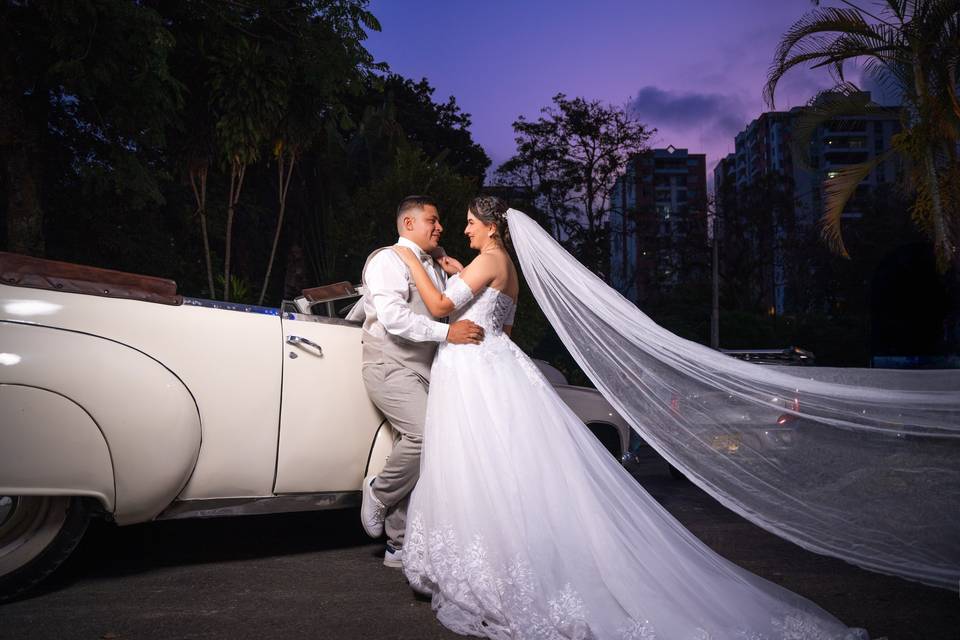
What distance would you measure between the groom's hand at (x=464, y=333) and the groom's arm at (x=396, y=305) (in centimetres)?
3

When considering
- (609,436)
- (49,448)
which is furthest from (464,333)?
(609,436)

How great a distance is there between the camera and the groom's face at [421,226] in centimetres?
419

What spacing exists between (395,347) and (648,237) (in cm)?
3454

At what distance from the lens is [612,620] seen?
2961 mm

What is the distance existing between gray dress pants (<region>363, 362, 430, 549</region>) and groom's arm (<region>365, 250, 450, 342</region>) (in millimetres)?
260

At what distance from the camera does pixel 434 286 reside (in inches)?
153

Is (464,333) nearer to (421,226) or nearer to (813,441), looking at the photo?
(421,226)

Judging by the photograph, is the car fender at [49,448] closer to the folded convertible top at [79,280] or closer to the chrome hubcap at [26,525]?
the chrome hubcap at [26,525]

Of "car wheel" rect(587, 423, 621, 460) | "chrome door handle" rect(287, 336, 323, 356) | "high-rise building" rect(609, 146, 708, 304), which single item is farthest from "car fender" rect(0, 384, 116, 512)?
"high-rise building" rect(609, 146, 708, 304)

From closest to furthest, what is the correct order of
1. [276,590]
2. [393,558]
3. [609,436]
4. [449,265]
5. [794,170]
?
[276,590] < [393,558] < [449,265] < [609,436] < [794,170]

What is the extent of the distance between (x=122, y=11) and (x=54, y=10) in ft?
2.01

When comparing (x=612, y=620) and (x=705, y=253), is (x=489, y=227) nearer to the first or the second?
(x=612, y=620)

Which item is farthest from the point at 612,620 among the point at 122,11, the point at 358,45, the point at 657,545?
the point at 358,45

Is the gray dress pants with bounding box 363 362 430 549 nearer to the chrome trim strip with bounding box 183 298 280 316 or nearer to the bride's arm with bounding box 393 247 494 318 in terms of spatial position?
the bride's arm with bounding box 393 247 494 318
